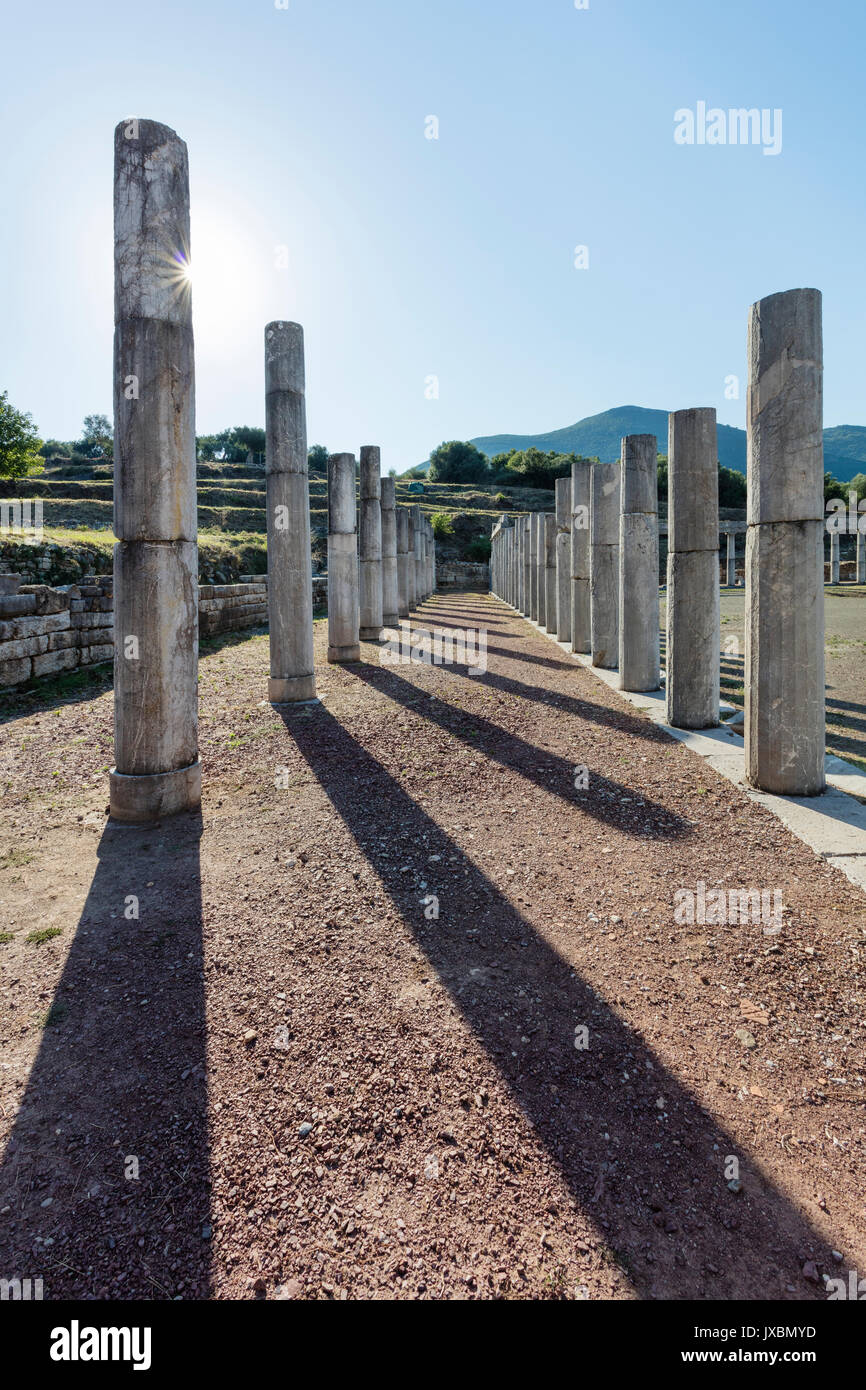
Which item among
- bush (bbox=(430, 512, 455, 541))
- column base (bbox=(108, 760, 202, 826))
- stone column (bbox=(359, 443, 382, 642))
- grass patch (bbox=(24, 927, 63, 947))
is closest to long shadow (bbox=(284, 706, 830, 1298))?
grass patch (bbox=(24, 927, 63, 947))

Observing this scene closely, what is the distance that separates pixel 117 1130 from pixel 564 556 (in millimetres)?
14302

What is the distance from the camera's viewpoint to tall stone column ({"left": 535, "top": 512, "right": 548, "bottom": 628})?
64.4ft

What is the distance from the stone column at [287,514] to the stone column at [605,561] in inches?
191

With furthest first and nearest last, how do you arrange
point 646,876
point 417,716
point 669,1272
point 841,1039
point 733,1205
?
point 417,716 → point 646,876 → point 841,1039 → point 733,1205 → point 669,1272

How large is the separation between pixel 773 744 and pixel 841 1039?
325 centimetres

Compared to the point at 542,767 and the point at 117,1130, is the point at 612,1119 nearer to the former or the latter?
the point at 117,1130

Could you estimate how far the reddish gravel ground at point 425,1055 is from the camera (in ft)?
6.69

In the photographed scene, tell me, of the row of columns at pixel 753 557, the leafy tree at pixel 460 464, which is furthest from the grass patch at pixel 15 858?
the leafy tree at pixel 460 464

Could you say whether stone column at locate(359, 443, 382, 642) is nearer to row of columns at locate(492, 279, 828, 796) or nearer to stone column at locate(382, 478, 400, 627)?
stone column at locate(382, 478, 400, 627)

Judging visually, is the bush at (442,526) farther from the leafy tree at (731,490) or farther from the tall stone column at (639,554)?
the tall stone column at (639,554)

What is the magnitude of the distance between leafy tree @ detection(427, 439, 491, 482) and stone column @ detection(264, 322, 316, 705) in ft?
223

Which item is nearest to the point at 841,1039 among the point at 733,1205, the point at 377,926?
the point at 733,1205

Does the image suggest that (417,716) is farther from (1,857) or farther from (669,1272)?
(669,1272)

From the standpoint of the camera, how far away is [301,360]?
942cm
